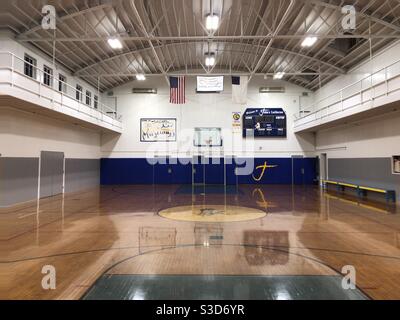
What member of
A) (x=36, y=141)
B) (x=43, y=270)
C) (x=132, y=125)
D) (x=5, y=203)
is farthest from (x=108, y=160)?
(x=43, y=270)

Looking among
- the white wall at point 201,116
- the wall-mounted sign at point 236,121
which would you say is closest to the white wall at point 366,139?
the white wall at point 201,116

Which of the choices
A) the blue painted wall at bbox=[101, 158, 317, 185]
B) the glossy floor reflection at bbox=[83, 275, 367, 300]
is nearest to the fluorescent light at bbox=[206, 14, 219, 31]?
the glossy floor reflection at bbox=[83, 275, 367, 300]

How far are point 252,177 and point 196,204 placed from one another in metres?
11.2

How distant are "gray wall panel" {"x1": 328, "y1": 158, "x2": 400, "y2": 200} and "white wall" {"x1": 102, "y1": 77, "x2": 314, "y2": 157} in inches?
194

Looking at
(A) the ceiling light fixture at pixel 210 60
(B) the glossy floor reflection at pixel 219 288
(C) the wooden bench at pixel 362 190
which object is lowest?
(B) the glossy floor reflection at pixel 219 288

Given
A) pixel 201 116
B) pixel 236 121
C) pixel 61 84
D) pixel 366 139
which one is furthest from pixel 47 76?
pixel 366 139

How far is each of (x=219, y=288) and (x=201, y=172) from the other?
59.1 ft

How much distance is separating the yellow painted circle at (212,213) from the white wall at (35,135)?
287 inches

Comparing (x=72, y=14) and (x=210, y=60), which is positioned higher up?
(x=210, y=60)

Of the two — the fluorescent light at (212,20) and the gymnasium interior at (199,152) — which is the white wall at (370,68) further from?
the fluorescent light at (212,20)

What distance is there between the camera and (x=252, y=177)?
21750mm

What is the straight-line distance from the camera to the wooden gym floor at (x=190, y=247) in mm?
4203

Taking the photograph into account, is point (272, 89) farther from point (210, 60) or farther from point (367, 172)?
point (367, 172)

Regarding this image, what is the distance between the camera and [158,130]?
70.5 ft
